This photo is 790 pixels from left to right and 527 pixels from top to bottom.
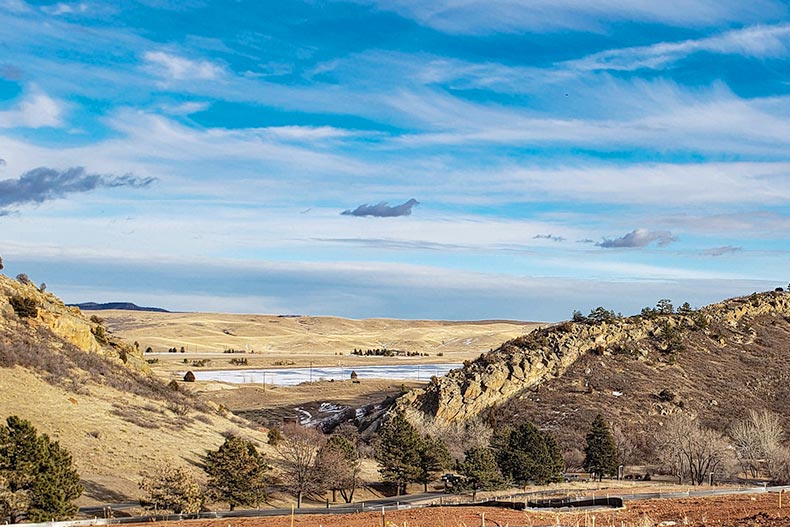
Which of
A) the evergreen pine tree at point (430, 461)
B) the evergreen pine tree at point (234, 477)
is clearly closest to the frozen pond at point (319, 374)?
the evergreen pine tree at point (430, 461)

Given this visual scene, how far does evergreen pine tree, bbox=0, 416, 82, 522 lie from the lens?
28188 millimetres

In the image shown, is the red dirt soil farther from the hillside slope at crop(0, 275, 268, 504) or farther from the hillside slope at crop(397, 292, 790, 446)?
the hillside slope at crop(397, 292, 790, 446)

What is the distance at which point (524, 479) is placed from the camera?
49125mm

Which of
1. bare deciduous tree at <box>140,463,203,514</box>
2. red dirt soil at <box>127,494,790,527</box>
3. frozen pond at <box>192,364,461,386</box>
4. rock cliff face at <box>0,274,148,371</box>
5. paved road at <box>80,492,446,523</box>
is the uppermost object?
rock cliff face at <box>0,274,148,371</box>

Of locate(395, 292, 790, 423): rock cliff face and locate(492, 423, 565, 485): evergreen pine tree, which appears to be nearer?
locate(492, 423, 565, 485): evergreen pine tree

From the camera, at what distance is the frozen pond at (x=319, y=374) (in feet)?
347

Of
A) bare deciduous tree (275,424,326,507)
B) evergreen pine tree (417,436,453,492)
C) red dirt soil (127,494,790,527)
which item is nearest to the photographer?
red dirt soil (127,494,790,527)

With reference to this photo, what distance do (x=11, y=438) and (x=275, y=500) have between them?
54.1 ft

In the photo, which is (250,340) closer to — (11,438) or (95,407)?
(95,407)

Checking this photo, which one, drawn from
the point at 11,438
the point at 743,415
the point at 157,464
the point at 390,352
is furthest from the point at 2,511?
the point at 390,352

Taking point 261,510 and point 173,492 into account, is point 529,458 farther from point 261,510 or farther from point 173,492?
point 173,492

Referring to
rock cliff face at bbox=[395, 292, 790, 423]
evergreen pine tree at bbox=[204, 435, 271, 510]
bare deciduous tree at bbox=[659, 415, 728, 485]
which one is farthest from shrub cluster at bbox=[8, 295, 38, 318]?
bare deciduous tree at bbox=[659, 415, 728, 485]

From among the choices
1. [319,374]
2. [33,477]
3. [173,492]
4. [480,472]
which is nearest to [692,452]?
[480,472]

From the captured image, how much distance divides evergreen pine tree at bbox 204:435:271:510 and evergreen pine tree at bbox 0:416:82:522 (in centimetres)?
843
